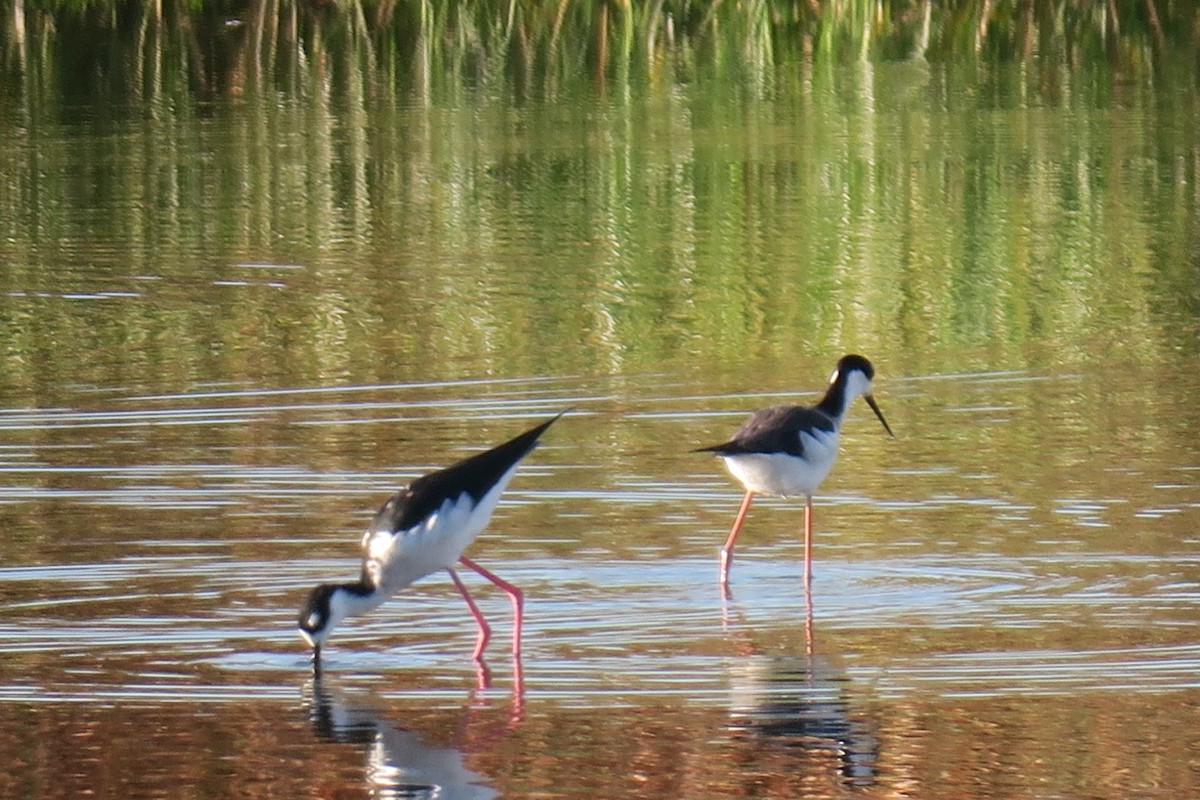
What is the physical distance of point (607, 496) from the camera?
9445mm

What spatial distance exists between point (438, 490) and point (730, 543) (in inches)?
48.5

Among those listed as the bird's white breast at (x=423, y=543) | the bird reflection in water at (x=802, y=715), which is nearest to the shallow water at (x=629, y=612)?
the bird reflection in water at (x=802, y=715)

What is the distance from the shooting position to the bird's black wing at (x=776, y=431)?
874 centimetres

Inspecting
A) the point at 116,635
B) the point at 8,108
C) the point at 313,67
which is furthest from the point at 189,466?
the point at 313,67

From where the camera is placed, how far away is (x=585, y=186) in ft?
57.0

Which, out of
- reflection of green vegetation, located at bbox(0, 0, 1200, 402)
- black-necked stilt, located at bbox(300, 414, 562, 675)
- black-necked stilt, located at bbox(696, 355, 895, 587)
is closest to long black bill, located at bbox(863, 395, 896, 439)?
black-necked stilt, located at bbox(696, 355, 895, 587)

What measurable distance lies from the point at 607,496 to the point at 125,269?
6104mm

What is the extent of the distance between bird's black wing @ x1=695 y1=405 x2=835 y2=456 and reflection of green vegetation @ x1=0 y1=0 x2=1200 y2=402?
10.1ft

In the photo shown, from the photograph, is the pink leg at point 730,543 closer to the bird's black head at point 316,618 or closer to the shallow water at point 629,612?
the shallow water at point 629,612

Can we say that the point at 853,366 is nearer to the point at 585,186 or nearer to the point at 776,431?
the point at 776,431

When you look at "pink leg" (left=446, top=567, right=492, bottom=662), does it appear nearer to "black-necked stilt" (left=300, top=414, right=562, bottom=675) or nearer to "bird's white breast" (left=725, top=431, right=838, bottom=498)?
"black-necked stilt" (left=300, top=414, right=562, bottom=675)

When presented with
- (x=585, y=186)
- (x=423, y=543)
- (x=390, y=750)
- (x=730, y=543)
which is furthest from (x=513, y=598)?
(x=585, y=186)

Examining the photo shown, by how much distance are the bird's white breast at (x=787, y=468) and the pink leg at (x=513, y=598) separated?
3.58 ft

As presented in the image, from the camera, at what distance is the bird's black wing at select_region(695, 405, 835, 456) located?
8742 mm
